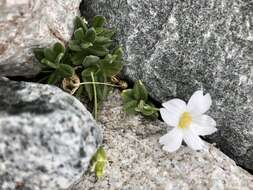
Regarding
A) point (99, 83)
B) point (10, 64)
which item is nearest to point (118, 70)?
point (99, 83)

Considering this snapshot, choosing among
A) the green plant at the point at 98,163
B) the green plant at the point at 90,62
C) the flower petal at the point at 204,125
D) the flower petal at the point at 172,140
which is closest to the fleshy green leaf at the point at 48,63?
the green plant at the point at 90,62

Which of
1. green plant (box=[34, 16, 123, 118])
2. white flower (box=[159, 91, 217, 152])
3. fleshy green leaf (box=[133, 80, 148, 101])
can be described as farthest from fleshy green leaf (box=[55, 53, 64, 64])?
white flower (box=[159, 91, 217, 152])

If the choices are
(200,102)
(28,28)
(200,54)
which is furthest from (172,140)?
(28,28)

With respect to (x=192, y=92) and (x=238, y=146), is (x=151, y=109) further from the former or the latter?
(x=238, y=146)

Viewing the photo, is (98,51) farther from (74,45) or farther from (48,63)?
(48,63)

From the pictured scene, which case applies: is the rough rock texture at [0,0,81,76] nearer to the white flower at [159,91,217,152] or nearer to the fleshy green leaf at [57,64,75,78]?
the fleshy green leaf at [57,64,75,78]

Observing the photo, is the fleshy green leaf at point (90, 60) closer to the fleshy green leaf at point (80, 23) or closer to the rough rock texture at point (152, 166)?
Result: the fleshy green leaf at point (80, 23)
